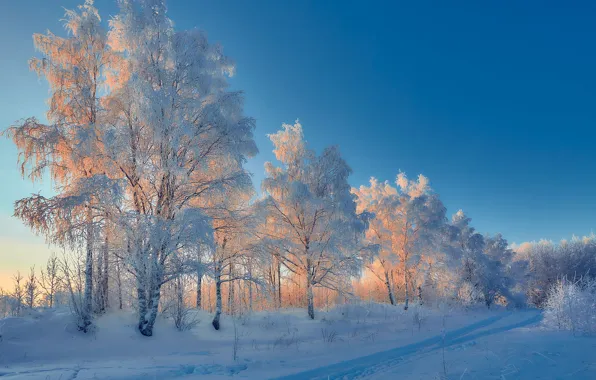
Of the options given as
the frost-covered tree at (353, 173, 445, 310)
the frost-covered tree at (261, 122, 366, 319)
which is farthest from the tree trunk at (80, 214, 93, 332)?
the frost-covered tree at (353, 173, 445, 310)

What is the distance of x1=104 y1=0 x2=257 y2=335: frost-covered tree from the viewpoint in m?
9.36

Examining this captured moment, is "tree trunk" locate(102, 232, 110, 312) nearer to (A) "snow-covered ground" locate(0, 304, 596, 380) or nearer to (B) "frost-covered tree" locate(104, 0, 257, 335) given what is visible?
(B) "frost-covered tree" locate(104, 0, 257, 335)

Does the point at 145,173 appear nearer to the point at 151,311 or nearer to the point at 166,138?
the point at 166,138

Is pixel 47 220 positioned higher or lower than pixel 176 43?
lower

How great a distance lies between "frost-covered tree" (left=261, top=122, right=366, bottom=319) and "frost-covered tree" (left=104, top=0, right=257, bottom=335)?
180 inches

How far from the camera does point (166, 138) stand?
10.3 m

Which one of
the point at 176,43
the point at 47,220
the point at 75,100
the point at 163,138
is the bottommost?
the point at 47,220

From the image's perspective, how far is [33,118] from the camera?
1025 centimetres

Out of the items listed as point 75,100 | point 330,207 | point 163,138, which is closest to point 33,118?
point 75,100

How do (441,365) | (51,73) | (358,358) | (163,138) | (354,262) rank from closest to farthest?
1. (441,365)
2. (358,358)
3. (163,138)
4. (51,73)
5. (354,262)

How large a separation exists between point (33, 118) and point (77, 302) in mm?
6239

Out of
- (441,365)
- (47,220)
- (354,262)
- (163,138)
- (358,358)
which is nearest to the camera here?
(441,365)

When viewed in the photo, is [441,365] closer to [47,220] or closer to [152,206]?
[152,206]

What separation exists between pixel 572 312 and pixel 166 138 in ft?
47.0
